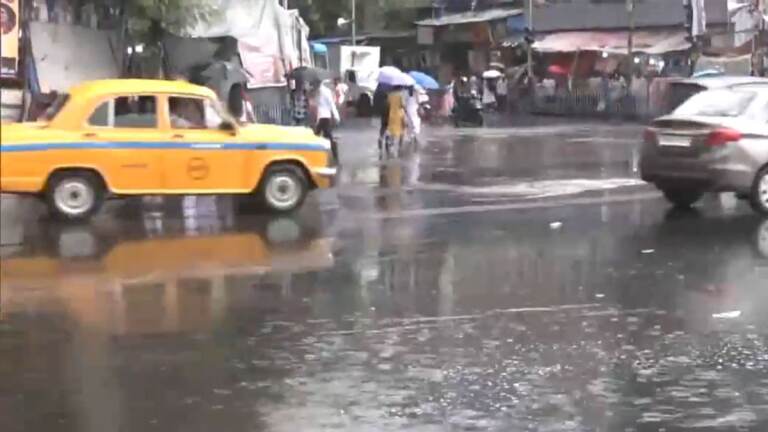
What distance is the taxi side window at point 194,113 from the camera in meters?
12.9

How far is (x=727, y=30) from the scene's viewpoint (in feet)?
148

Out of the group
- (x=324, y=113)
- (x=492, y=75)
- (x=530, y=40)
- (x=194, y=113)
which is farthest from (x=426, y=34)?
(x=194, y=113)

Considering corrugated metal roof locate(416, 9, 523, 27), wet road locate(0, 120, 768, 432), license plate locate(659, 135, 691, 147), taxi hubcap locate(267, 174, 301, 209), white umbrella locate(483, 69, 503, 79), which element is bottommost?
wet road locate(0, 120, 768, 432)

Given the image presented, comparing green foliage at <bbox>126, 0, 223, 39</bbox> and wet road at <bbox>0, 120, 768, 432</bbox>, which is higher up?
green foliage at <bbox>126, 0, 223, 39</bbox>

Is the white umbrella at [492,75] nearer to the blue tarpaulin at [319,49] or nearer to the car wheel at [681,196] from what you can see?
the blue tarpaulin at [319,49]

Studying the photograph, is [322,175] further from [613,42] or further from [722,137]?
[613,42]

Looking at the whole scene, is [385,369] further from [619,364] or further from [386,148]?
[386,148]

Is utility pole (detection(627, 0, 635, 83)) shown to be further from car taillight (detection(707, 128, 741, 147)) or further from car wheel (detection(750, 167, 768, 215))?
car taillight (detection(707, 128, 741, 147))

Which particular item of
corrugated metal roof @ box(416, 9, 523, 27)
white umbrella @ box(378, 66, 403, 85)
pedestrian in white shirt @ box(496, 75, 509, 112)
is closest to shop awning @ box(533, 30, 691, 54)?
pedestrian in white shirt @ box(496, 75, 509, 112)

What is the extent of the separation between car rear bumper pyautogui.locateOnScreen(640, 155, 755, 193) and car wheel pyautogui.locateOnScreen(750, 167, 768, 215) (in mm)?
86

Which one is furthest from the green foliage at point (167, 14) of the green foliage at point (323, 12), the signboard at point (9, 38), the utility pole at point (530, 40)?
the utility pole at point (530, 40)

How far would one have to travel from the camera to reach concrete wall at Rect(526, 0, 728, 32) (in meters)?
44.6

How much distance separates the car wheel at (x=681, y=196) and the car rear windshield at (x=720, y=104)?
998 millimetres

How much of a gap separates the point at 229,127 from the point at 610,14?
3576cm
